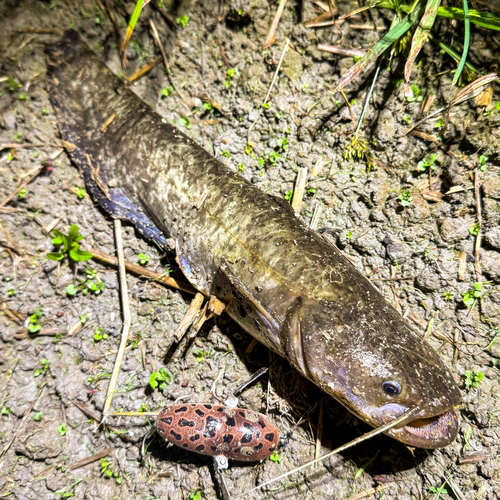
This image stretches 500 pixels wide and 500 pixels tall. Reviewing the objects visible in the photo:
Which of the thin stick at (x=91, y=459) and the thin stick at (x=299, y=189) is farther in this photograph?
the thin stick at (x=299, y=189)

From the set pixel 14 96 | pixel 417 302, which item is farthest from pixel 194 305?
pixel 14 96

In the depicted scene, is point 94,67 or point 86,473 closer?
point 86,473

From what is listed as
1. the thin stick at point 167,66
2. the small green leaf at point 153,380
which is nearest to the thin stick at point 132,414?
the small green leaf at point 153,380

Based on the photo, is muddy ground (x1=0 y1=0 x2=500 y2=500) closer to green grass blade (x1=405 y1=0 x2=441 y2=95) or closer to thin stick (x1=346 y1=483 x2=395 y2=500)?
thin stick (x1=346 y1=483 x2=395 y2=500)

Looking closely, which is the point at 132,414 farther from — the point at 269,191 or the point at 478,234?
the point at 478,234

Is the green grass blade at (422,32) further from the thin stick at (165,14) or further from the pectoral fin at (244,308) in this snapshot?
the thin stick at (165,14)

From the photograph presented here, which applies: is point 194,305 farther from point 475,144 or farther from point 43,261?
point 475,144
